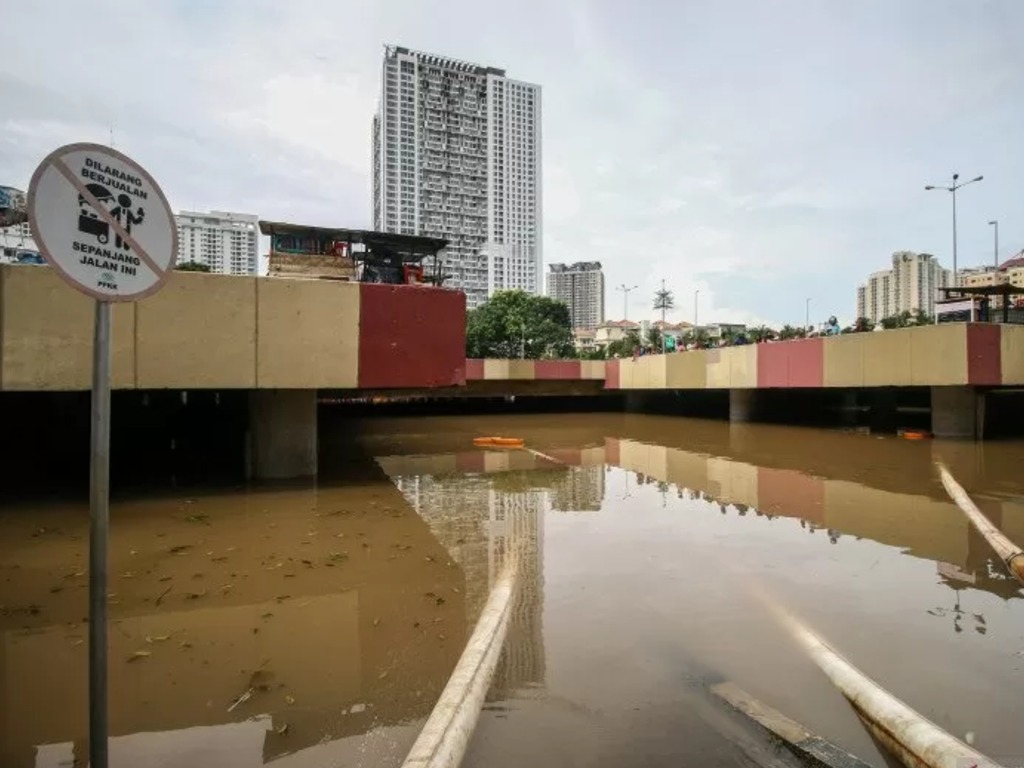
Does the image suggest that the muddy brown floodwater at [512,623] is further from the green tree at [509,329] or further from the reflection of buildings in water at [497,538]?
the green tree at [509,329]

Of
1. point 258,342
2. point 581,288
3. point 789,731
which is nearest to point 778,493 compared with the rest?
point 789,731

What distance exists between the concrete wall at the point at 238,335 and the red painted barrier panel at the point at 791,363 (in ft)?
43.9

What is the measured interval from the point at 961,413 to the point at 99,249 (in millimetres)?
19713

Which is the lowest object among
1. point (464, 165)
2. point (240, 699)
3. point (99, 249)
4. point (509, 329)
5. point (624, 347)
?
point (240, 699)

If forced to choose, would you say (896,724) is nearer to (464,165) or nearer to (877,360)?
(877,360)

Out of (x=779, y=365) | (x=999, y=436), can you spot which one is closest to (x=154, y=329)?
(x=779, y=365)

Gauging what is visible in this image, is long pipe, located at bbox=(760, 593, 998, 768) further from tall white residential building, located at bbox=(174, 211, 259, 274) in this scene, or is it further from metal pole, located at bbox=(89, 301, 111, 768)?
tall white residential building, located at bbox=(174, 211, 259, 274)

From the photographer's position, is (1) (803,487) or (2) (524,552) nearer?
(2) (524,552)

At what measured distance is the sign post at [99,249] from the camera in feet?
7.34

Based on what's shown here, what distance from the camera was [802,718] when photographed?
3273 millimetres

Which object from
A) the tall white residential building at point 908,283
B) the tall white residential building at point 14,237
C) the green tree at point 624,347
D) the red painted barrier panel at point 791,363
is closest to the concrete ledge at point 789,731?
the tall white residential building at point 14,237

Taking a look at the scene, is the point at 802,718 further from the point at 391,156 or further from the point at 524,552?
the point at 391,156

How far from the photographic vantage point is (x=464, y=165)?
9488cm

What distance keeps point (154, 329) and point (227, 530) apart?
3240 millimetres
